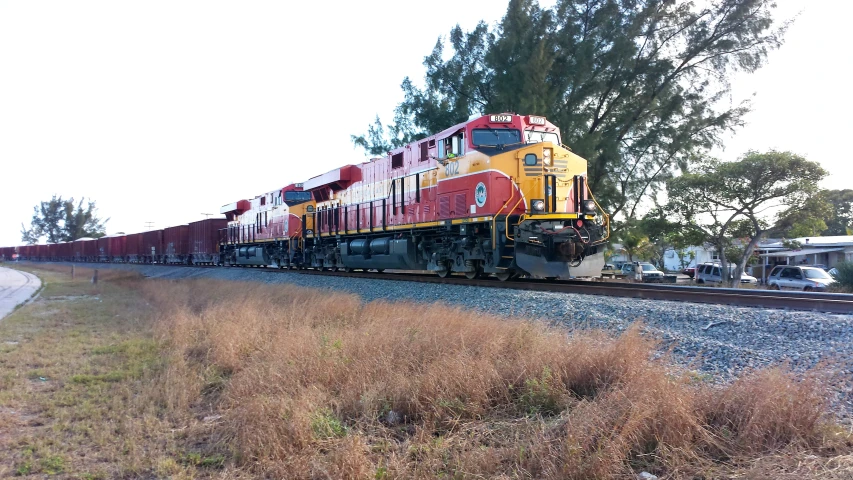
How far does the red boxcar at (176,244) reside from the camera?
4034 cm

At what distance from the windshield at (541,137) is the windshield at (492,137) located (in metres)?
0.38

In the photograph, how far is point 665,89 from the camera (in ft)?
76.4

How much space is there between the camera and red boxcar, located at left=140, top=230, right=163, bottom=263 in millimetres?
44906

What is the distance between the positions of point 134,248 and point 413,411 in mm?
51231

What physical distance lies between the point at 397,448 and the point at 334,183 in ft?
57.9

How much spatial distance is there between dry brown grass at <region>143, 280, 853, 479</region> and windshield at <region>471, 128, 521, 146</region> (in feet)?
Result: 21.1

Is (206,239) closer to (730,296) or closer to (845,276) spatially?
(845,276)

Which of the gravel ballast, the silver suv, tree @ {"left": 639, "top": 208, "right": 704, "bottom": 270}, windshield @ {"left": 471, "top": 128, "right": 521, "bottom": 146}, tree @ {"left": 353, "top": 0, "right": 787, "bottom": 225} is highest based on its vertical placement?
tree @ {"left": 353, "top": 0, "right": 787, "bottom": 225}

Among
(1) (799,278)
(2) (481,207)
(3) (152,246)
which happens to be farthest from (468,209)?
(3) (152,246)

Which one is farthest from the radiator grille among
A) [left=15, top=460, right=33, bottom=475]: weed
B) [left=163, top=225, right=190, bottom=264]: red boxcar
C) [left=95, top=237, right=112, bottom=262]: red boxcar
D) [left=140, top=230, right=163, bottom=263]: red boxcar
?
[left=95, top=237, right=112, bottom=262]: red boxcar

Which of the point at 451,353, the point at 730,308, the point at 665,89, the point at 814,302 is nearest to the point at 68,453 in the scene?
the point at 451,353

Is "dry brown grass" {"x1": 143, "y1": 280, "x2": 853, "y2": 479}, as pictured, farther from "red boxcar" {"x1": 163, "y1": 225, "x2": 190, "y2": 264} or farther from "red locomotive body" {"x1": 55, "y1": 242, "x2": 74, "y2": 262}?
"red locomotive body" {"x1": 55, "y1": 242, "x2": 74, "y2": 262}

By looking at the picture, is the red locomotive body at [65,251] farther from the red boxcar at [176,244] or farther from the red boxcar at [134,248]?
the red boxcar at [176,244]

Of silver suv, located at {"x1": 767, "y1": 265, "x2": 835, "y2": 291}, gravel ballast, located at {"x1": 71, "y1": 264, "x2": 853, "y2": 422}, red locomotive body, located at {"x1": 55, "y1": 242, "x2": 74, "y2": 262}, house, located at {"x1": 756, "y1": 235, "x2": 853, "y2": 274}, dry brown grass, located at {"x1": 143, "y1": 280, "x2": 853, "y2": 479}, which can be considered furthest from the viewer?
red locomotive body, located at {"x1": 55, "y1": 242, "x2": 74, "y2": 262}
